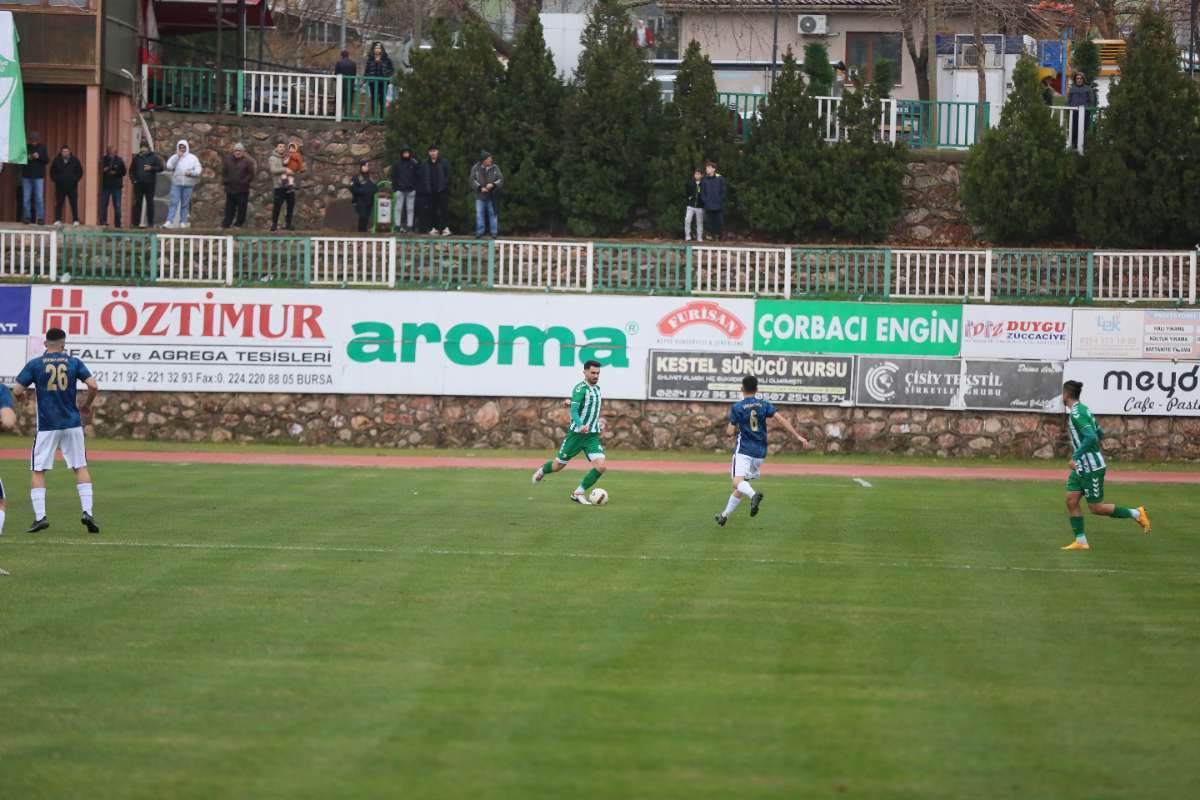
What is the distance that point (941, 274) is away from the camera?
1218 inches

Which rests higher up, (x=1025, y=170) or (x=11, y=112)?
(x=11, y=112)

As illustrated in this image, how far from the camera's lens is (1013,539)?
57.9ft

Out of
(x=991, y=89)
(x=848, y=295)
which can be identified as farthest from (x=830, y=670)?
(x=991, y=89)

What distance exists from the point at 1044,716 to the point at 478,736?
327 centimetres

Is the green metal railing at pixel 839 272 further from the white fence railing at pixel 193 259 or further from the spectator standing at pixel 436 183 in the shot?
the white fence railing at pixel 193 259

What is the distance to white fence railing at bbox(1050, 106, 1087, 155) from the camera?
3609 centimetres

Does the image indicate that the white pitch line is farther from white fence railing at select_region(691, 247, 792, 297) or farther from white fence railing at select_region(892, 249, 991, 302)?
white fence railing at select_region(892, 249, 991, 302)

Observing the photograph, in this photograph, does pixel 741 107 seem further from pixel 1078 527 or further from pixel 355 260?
pixel 1078 527

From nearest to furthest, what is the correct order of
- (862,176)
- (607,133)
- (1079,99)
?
(862,176), (607,133), (1079,99)

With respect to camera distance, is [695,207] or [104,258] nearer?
[104,258]

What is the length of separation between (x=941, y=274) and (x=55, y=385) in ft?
63.1

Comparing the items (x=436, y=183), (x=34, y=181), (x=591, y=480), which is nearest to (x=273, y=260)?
(x=436, y=183)

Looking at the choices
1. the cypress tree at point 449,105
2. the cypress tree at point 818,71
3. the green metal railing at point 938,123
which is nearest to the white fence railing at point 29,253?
the cypress tree at point 449,105

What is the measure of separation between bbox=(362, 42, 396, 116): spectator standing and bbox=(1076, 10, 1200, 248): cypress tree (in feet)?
57.2
